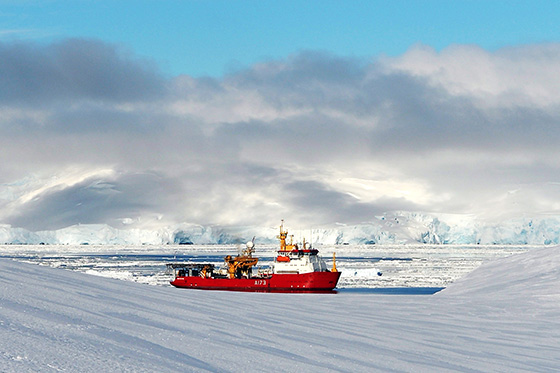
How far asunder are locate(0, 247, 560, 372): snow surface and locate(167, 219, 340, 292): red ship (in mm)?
37023

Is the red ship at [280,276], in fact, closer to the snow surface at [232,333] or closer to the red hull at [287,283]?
the red hull at [287,283]

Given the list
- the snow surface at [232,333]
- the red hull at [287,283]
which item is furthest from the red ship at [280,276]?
the snow surface at [232,333]

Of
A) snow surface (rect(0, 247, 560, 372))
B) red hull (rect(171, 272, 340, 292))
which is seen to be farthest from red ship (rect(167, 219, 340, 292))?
snow surface (rect(0, 247, 560, 372))

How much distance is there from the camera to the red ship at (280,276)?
48125mm

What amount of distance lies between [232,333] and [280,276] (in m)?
43.3

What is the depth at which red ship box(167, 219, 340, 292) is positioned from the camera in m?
48.1

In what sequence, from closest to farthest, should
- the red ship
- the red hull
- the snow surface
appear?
the snow surface → the red hull → the red ship

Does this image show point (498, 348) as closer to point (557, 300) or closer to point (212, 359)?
point (212, 359)

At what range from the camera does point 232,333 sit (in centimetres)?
598

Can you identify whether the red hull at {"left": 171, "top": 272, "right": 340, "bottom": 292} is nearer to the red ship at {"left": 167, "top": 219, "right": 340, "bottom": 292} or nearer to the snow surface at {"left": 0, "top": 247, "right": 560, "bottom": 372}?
the red ship at {"left": 167, "top": 219, "right": 340, "bottom": 292}

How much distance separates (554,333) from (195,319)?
6.05 m

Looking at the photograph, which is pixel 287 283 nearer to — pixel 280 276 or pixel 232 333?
pixel 280 276

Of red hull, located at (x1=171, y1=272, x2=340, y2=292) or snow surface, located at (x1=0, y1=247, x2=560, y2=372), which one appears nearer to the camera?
snow surface, located at (x1=0, y1=247, x2=560, y2=372)

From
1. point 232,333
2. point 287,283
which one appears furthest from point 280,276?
point 232,333
